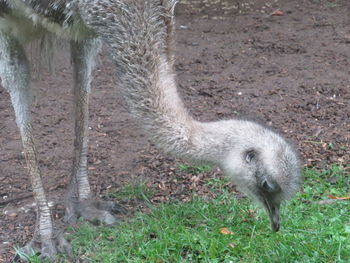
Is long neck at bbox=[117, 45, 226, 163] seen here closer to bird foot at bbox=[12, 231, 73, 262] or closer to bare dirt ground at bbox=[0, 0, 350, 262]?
bare dirt ground at bbox=[0, 0, 350, 262]

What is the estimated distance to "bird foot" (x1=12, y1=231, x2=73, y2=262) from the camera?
4406mm

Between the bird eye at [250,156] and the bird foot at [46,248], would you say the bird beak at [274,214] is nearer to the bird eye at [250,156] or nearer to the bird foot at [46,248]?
the bird eye at [250,156]

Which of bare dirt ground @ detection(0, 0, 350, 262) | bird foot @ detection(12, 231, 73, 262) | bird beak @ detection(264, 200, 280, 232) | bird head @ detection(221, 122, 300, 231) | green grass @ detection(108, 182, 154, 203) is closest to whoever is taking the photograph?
bird head @ detection(221, 122, 300, 231)

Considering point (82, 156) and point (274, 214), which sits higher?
point (274, 214)

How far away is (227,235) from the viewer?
4.30m

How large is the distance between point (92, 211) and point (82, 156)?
468 mm

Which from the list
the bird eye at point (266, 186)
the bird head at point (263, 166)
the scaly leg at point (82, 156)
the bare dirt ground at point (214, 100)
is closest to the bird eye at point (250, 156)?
the bird head at point (263, 166)

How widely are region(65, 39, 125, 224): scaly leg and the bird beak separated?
1.24 m

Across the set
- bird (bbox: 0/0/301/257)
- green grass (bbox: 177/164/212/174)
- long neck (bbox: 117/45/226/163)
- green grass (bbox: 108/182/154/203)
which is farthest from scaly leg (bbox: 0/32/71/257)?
green grass (bbox: 177/164/212/174)

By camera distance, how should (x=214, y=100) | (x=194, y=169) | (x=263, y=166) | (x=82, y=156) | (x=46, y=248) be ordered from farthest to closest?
(x=214, y=100)
(x=194, y=169)
(x=82, y=156)
(x=46, y=248)
(x=263, y=166)

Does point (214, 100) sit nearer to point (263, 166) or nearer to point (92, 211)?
point (92, 211)

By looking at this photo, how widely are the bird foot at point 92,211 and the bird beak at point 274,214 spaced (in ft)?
4.07

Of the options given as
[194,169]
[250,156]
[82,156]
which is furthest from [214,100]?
[250,156]

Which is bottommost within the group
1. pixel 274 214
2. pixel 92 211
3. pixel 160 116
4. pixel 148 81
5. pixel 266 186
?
pixel 92 211
